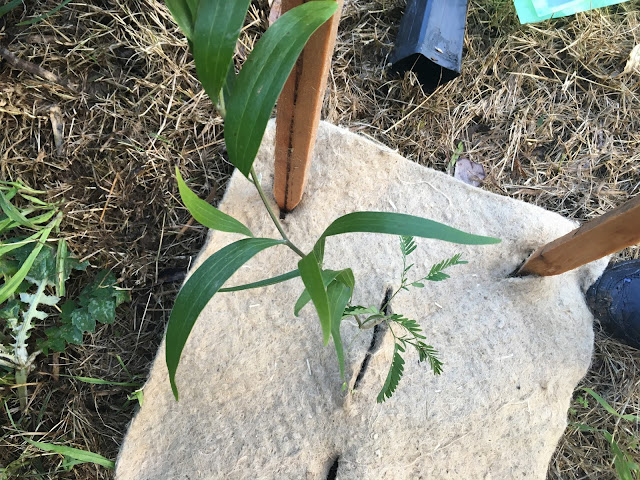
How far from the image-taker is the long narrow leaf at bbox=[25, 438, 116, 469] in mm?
1090

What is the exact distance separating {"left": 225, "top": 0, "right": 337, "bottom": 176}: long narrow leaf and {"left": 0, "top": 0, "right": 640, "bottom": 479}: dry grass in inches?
29.2

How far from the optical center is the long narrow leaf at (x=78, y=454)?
1090 millimetres

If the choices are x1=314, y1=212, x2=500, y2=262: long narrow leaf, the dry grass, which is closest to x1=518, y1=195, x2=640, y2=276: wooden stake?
the dry grass

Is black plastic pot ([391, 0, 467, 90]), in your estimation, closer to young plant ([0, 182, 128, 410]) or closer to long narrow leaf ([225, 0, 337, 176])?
long narrow leaf ([225, 0, 337, 176])

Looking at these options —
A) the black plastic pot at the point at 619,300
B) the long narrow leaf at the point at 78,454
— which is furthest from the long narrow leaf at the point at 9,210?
the black plastic pot at the point at 619,300

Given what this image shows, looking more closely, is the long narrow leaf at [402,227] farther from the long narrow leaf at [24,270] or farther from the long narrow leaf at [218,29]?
the long narrow leaf at [24,270]

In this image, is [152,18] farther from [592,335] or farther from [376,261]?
[592,335]

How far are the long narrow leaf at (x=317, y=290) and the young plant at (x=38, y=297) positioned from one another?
2.52 ft

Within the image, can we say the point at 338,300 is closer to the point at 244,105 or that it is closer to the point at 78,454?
the point at 244,105

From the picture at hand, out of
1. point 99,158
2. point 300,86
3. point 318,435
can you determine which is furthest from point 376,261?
Answer: point 99,158

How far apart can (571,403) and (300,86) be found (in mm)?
1089

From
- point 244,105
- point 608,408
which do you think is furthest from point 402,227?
point 608,408

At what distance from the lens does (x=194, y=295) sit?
66 cm

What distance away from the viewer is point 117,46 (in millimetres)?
1333
